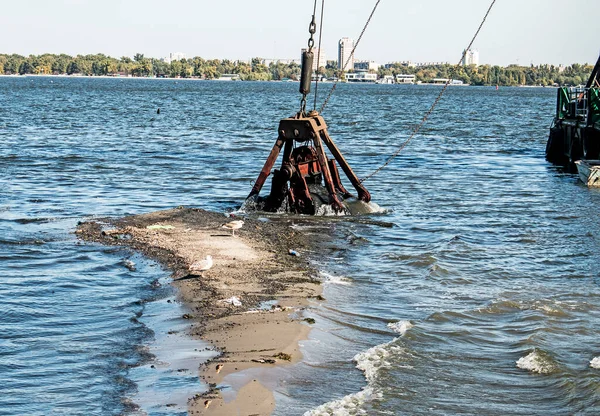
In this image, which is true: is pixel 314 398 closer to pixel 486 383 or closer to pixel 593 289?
pixel 486 383

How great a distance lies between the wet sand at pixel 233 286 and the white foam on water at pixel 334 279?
30 centimetres

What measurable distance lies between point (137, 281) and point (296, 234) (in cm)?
482

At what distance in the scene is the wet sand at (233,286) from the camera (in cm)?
890

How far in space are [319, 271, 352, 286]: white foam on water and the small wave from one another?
3950mm

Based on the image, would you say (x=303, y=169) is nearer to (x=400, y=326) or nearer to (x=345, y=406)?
Answer: (x=400, y=326)

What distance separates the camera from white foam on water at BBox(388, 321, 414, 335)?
36.4 ft

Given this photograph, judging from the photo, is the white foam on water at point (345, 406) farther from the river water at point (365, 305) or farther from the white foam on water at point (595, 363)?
the white foam on water at point (595, 363)

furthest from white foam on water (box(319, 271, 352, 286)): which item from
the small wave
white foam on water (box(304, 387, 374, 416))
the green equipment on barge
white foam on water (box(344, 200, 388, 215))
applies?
the green equipment on barge

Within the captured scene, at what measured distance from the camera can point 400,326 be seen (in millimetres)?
11266

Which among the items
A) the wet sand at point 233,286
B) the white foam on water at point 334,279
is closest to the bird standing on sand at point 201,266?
the wet sand at point 233,286

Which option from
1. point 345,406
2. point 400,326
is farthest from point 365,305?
point 345,406

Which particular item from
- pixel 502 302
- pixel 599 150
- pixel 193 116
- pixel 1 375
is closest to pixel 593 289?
pixel 502 302

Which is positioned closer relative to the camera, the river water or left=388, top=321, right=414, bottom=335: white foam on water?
the river water

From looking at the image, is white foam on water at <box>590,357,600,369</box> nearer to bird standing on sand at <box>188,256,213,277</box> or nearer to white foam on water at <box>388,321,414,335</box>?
white foam on water at <box>388,321,414,335</box>
